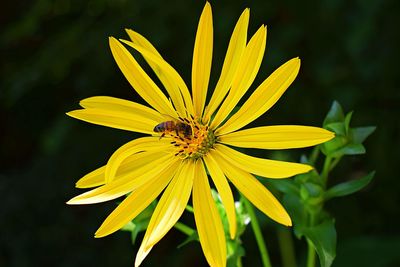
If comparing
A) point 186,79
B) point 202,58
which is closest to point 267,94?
point 202,58

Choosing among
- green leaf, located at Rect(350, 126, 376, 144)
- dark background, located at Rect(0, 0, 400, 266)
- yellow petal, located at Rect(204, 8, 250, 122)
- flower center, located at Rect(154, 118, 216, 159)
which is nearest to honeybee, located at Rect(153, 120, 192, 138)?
flower center, located at Rect(154, 118, 216, 159)

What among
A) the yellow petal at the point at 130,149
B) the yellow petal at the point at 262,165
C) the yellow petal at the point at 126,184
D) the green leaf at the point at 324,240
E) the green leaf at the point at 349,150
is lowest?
the green leaf at the point at 324,240

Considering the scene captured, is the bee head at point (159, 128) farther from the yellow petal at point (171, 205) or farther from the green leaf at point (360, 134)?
the green leaf at point (360, 134)

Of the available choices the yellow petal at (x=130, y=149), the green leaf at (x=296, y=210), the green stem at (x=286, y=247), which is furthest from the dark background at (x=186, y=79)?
the yellow petal at (x=130, y=149)

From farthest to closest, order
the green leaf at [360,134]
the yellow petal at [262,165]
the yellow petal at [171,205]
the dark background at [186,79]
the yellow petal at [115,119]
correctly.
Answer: the dark background at [186,79]
the green leaf at [360,134]
the yellow petal at [115,119]
the yellow petal at [171,205]
the yellow petal at [262,165]

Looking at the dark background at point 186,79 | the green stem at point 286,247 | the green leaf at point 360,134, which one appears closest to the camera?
the green leaf at point 360,134

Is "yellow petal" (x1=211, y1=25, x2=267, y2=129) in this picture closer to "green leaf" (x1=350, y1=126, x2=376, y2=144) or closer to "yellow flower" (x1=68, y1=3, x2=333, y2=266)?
"yellow flower" (x1=68, y1=3, x2=333, y2=266)

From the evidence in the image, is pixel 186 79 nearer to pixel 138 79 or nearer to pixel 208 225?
pixel 138 79

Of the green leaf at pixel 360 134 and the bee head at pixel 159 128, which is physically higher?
the bee head at pixel 159 128

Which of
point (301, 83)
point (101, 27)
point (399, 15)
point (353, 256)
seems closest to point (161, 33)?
point (101, 27)
